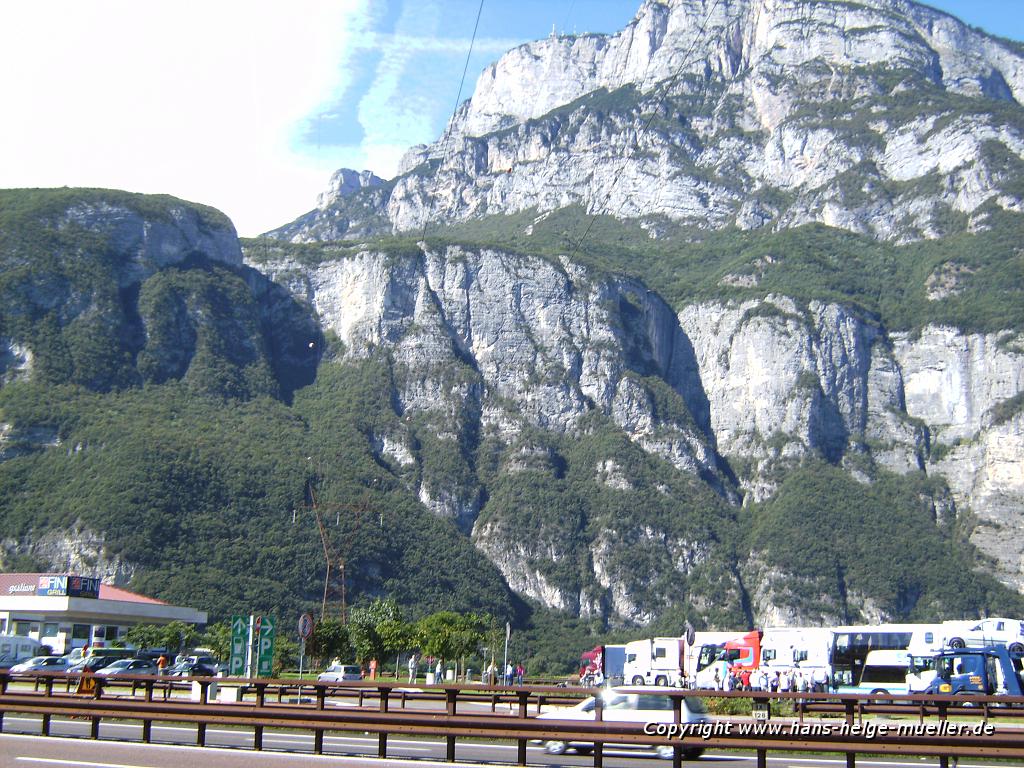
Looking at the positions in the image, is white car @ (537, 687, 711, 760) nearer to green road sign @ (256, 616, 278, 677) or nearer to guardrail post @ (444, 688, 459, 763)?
guardrail post @ (444, 688, 459, 763)

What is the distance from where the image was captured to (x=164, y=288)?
172000 millimetres

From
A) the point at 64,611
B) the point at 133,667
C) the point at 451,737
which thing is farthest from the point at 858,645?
the point at 64,611

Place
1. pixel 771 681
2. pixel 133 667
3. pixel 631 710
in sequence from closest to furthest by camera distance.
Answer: pixel 631 710, pixel 771 681, pixel 133 667

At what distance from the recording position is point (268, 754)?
21578 mm

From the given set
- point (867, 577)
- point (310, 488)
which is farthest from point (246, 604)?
point (867, 577)

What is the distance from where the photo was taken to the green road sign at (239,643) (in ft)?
127

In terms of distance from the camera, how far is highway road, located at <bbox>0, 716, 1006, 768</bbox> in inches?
780

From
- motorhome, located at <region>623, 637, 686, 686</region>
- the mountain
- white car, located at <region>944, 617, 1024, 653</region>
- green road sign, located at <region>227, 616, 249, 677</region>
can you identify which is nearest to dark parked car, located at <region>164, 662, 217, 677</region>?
green road sign, located at <region>227, 616, 249, 677</region>

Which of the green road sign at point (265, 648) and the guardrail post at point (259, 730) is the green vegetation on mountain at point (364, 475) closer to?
the green road sign at point (265, 648)

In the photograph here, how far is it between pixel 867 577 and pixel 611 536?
117ft

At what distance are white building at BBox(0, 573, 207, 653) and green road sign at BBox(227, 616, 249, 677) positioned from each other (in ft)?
134

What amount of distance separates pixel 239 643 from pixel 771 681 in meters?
25.8

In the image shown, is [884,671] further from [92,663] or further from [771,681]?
[92,663]

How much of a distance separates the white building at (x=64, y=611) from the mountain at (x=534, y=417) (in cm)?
2870
